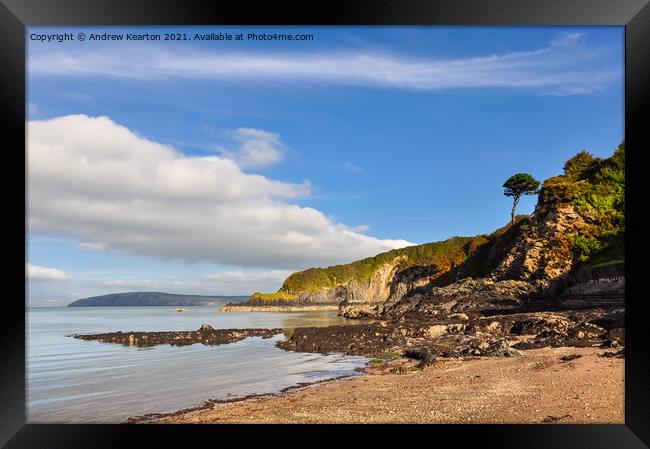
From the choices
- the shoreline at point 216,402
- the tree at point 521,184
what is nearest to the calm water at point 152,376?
the shoreline at point 216,402

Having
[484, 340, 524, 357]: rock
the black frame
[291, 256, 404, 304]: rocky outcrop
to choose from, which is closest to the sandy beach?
[484, 340, 524, 357]: rock

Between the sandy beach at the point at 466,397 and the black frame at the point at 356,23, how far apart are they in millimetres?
1617

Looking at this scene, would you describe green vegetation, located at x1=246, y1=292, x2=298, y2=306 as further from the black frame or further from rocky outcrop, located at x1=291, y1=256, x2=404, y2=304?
the black frame

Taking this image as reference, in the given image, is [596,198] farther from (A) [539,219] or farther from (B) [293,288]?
(B) [293,288]

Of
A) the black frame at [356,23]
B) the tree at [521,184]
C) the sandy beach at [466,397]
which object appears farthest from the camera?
the tree at [521,184]

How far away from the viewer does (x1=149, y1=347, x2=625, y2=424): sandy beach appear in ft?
28.7

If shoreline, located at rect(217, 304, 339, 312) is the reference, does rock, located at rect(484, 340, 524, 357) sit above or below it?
above

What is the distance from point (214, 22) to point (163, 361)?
59.2ft

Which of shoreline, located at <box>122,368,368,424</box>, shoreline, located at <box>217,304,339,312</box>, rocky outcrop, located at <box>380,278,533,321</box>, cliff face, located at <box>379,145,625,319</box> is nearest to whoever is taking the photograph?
shoreline, located at <box>122,368,368,424</box>

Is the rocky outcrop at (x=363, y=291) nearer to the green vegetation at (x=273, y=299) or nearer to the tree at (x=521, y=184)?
the green vegetation at (x=273, y=299)

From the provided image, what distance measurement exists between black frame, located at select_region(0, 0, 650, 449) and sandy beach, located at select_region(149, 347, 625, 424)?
162 centimetres

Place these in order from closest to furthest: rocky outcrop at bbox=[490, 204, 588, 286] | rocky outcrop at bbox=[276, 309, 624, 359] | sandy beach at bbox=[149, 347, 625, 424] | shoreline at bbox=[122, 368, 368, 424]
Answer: sandy beach at bbox=[149, 347, 625, 424] < shoreline at bbox=[122, 368, 368, 424] < rocky outcrop at bbox=[276, 309, 624, 359] < rocky outcrop at bbox=[490, 204, 588, 286]

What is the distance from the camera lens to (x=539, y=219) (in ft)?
115

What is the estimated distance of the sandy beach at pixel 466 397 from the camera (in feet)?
28.7
